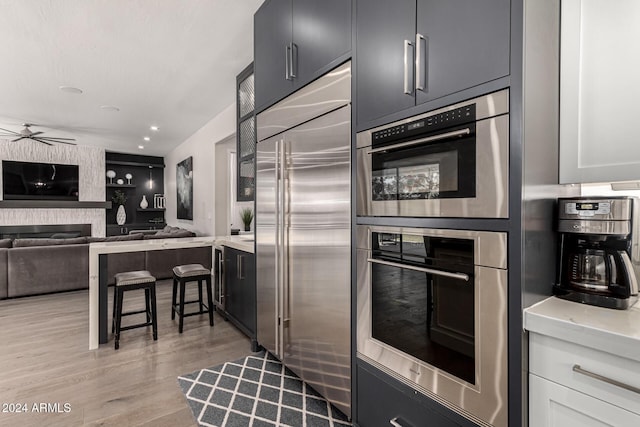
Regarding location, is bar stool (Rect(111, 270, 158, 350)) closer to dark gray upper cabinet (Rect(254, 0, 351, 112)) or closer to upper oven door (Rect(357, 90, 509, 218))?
dark gray upper cabinet (Rect(254, 0, 351, 112))

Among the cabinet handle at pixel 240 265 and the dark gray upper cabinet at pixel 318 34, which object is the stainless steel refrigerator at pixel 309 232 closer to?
the dark gray upper cabinet at pixel 318 34

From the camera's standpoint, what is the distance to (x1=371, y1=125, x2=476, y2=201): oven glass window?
1.14 m

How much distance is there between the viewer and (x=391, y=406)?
4.69 feet

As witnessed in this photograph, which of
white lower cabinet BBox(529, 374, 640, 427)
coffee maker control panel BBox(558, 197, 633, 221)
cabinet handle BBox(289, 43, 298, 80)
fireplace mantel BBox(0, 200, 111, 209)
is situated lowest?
white lower cabinet BBox(529, 374, 640, 427)

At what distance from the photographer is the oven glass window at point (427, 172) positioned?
1.14 meters

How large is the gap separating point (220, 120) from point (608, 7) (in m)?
4.73

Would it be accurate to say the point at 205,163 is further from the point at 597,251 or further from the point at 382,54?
the point at 597,251

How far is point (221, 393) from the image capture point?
2088 millimetres

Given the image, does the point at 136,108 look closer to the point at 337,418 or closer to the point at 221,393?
the point at 221,393

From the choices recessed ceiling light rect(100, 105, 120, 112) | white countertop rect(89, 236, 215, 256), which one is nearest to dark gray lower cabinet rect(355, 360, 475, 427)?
white countertop rect(89, 236, 215, 256)

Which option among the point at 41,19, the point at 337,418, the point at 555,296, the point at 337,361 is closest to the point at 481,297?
the point at 555,296

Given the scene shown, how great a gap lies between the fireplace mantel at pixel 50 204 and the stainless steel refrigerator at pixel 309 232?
7.03 meters

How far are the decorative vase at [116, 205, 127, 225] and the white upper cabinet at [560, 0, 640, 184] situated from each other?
9.32 meters

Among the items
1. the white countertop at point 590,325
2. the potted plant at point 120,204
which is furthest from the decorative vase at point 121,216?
the white countertop at point 590,325
